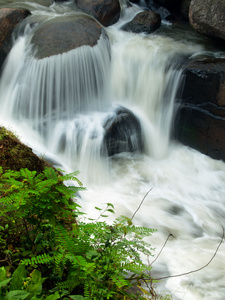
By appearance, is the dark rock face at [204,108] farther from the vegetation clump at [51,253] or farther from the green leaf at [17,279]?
the green leaf at [17,279]

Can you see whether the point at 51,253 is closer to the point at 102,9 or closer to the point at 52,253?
the point at 52,253

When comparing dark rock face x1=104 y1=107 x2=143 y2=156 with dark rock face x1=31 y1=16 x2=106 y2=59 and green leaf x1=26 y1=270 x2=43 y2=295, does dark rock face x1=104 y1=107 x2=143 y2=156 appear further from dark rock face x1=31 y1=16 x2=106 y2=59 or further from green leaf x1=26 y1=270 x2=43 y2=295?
green leaf x1=26 y1=270 x2=43 y2=295

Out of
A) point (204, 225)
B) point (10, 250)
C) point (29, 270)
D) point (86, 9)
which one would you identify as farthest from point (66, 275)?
point (86, 9)

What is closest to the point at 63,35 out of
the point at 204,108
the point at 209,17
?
the point at 209,17

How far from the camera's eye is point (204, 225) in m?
5.46

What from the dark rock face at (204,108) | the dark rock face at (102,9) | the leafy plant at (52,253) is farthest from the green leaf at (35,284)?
the dark rock face at (102,9)

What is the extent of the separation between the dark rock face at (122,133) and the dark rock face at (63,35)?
71.9 inches

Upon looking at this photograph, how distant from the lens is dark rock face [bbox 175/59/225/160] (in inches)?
276

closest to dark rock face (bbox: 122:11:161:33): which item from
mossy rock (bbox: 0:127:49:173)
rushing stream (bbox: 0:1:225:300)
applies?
rushing stream (bbox: 0:1:225:300)

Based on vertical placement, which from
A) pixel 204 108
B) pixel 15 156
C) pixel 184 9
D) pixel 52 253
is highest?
pixel 184 9

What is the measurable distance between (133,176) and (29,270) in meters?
4.05

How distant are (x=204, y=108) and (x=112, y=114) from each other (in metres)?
1.96

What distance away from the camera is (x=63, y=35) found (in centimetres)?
759

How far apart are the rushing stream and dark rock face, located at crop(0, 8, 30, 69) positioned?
190 millimetres
